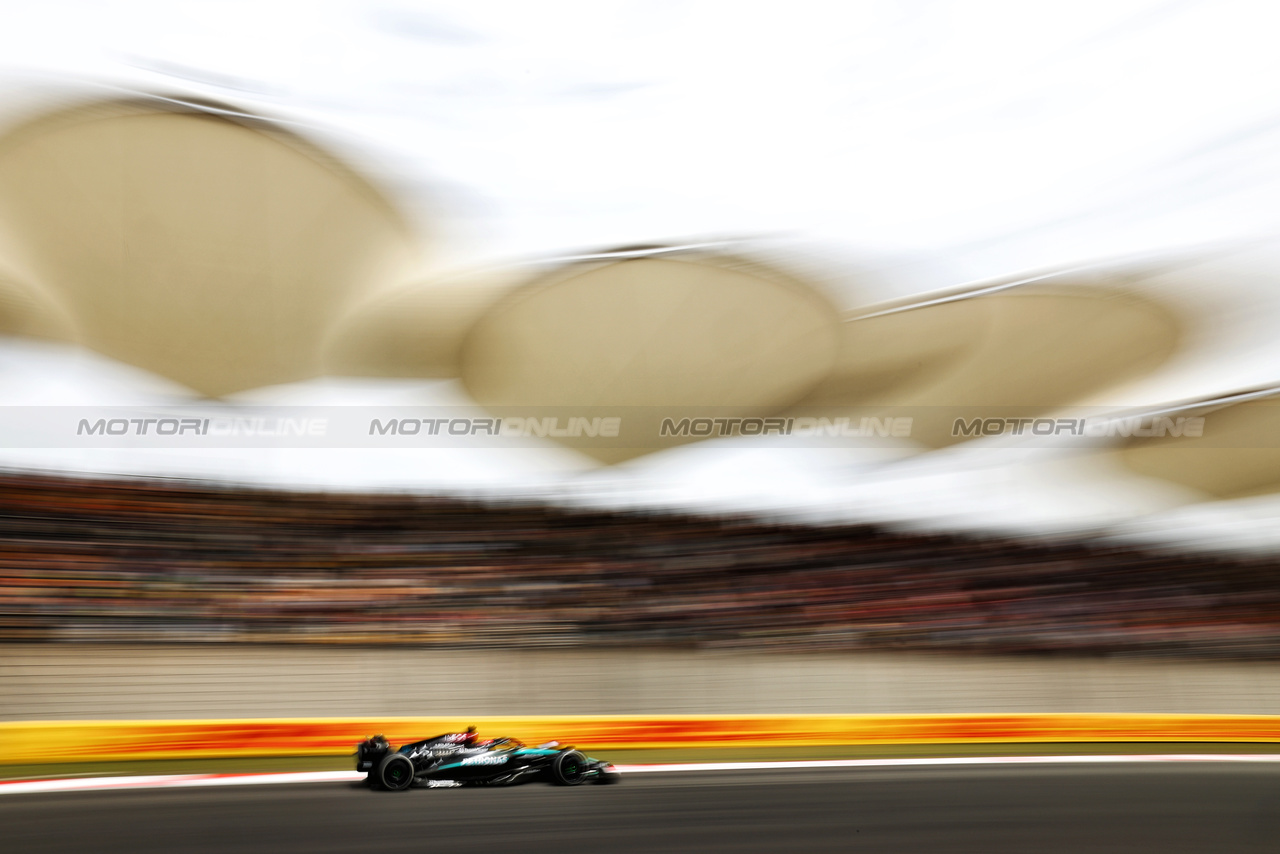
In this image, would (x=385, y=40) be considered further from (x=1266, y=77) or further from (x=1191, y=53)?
(x=1266, y=77)

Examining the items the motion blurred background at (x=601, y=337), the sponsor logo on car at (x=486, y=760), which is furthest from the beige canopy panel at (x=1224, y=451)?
the sponsor logo on car at (x=486, y=760)

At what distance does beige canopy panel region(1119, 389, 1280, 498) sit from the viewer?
12609mm

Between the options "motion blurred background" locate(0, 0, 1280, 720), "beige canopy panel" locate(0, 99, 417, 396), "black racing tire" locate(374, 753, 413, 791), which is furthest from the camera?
"motion blurred background" locate(0, 0, 1280, 720)

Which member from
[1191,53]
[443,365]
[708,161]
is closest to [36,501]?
[443,365]

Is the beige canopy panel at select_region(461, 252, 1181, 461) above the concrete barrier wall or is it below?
above

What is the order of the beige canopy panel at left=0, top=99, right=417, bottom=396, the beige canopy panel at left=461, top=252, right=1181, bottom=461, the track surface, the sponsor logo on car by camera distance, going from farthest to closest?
the beige canopy panel at left=461, top=252, right=1181, bottom=461 → the beige canopy panel at left=0, top=99, right=417, bottom=396 → the sponsor logo on car → the track surface

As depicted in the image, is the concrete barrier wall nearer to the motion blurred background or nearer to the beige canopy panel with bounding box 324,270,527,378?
the motion blurred background

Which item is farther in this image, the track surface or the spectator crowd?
the spectator crowd

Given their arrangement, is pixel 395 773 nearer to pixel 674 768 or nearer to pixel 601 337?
pixel 674 768

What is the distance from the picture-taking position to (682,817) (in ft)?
17.5

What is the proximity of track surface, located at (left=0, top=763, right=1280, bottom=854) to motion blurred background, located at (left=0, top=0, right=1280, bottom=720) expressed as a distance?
3.19 m

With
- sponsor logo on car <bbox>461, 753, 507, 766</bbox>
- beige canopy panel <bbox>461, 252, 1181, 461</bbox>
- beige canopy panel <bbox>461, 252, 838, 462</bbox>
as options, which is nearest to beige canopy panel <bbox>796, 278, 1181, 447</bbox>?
beige canopy panel <bbox>461, 252, 1181, 461</bbox>

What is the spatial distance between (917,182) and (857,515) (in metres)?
5.74

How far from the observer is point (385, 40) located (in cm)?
782
